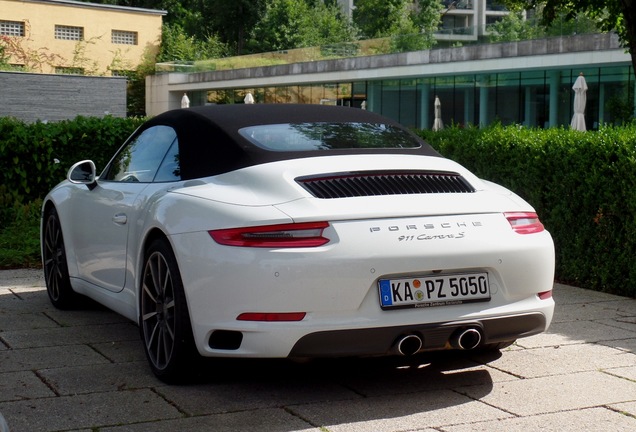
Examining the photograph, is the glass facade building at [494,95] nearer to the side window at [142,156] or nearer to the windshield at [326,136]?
the side window at [142,156]

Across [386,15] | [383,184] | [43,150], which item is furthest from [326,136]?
[386,15]

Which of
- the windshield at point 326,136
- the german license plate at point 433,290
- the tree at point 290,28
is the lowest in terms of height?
the german license plate at point 433,290

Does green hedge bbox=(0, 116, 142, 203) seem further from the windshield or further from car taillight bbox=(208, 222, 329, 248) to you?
car taillight bbox=(208, 222, 329, 248)

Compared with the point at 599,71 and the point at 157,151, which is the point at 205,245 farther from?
the point at 599,71

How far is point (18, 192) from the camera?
12172mm

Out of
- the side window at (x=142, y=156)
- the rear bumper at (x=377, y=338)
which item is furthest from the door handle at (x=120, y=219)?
the rear bumper at (x=377, y=338)

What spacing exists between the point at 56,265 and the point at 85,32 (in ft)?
213

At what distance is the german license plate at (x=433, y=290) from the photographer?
4766mm

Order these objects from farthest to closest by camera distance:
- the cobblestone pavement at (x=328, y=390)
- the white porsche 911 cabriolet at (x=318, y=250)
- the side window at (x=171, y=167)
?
the side window at (x=171, y=167) < the white porsche 911 cabriolet at (x=318, y=250) < the cobblestone pavement at (x=328, y=390)

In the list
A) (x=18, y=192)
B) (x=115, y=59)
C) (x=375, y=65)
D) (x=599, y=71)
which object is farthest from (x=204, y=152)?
(x=115, y=59)

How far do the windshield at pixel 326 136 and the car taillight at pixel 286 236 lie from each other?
32.3 inches

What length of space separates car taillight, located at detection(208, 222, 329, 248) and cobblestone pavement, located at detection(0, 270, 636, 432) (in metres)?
0.67

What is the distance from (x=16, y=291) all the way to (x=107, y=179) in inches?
84.8

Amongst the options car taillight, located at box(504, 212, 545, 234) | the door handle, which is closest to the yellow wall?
the door handle
